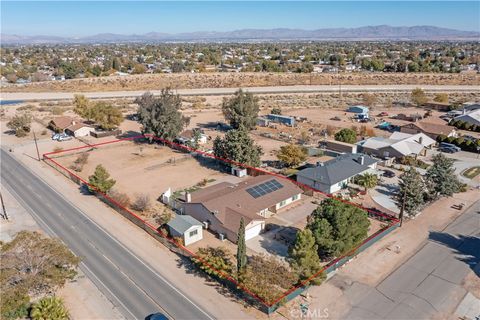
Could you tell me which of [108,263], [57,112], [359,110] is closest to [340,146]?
[359,110]

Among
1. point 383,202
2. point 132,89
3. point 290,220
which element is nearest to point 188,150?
point 290,220

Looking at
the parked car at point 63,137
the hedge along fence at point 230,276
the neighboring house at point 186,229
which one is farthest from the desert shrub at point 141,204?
the parked car at point 63,137

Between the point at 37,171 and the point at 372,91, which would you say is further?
the point at 372,91

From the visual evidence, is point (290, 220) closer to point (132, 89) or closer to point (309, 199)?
point (309, 199)

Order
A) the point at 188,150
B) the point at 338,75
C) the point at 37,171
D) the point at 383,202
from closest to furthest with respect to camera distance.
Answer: the point at 383,202 < the point at 37,171 < the point at 188,150 < the point at 338,75

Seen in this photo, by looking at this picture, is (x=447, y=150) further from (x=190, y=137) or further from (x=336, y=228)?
(x=190, y=137)

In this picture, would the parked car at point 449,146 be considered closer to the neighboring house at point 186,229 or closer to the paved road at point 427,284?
the paved road at point 427,284

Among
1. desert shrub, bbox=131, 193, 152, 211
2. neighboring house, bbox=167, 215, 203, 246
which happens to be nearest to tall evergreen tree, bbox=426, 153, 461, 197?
neighboring house, bbox=167, 215, 203, 246
